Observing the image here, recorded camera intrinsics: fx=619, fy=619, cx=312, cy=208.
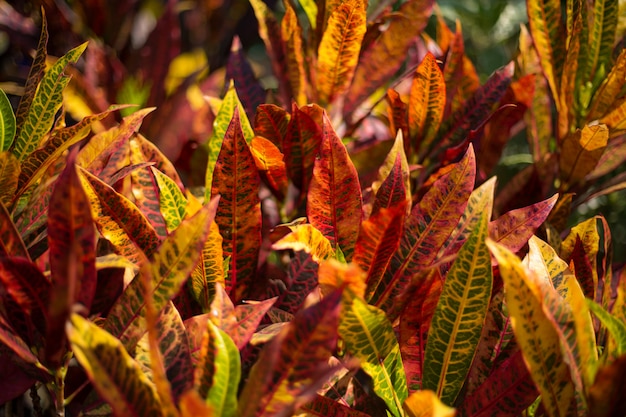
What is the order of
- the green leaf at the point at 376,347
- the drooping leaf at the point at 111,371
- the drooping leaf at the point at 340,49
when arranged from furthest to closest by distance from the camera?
the drooping leaf at the point at 340,49 < the green leaf at the point at 376,347 < the drooping leaf at the point at 111,371

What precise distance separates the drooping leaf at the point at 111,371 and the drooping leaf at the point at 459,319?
11.9 inches

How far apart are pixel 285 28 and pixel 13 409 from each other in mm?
779

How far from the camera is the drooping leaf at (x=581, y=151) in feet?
3.01

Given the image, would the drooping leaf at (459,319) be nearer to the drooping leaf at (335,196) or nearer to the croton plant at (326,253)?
the croton plant at (326,253)

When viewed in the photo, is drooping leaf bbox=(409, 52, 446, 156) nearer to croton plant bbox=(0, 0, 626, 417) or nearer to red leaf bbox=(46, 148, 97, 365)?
croton plant bbox=(0, 0, 626, 417)

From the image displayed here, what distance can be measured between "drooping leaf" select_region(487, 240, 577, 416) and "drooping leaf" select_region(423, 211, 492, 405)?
0.05 meters

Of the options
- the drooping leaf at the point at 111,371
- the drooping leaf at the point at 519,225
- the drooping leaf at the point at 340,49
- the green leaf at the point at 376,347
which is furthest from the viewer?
the drooping leaf at the point at 340,49

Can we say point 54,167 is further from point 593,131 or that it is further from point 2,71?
point 2,71

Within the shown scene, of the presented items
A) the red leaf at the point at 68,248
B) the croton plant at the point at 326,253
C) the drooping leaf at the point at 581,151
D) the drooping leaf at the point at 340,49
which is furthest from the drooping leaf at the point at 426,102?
the red leaf at the point at 68,248

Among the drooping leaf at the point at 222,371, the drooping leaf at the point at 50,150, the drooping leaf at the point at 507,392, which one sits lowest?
the drooping leaf at the point at 507,392

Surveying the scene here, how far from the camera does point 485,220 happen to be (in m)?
0.61

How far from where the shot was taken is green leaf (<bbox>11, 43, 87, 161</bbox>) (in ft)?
2.57

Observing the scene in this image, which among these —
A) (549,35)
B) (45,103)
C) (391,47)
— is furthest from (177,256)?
(549,35)

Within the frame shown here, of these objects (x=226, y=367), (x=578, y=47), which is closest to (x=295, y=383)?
(x=226, y=367)
